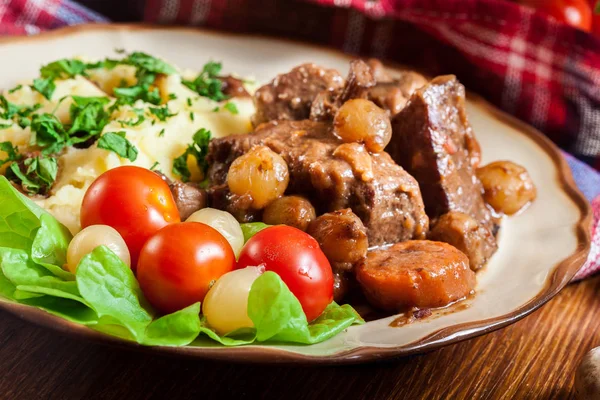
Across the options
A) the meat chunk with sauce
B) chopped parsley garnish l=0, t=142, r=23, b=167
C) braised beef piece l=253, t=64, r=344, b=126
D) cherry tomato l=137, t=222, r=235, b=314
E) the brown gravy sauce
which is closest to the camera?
cherry tomato l=137, t=222, r=235, b=314

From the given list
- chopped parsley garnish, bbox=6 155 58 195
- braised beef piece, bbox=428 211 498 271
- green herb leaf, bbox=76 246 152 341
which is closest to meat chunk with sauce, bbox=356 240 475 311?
braised beef piece, bbox=428 211 498 271

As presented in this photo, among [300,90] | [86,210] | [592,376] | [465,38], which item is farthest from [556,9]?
[86,210]

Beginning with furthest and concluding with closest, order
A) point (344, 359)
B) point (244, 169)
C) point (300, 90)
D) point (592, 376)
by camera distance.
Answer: point (300, 90) < point (244, 169) < point (592, 376) < point (344, 359)

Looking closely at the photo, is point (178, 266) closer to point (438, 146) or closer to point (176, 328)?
point (176, 328)

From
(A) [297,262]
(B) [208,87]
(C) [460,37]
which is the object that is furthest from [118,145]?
(C) [460,37]

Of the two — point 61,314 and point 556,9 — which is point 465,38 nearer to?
point 556,9

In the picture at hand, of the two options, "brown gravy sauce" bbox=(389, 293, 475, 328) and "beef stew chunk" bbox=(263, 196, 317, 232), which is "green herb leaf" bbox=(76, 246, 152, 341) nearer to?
"beef stew chunk" bbox=(263, 196, 317, 232)
